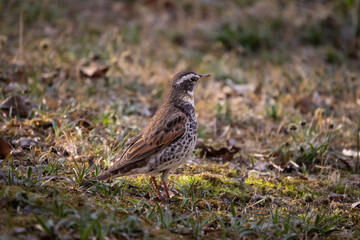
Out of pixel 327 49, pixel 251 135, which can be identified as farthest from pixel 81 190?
pixel 327 49

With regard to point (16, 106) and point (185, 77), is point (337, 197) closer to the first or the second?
point (185, 77)

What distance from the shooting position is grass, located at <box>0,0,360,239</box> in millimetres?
4336

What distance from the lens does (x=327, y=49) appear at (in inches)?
445

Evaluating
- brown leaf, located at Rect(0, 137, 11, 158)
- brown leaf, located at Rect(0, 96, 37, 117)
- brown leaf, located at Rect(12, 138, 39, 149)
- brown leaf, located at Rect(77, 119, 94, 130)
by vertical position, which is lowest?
brown leaf, located at Rect(77, 119, 94, 130)

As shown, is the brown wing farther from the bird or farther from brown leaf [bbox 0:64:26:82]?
brown leaf [bbox 0:64:26:82]

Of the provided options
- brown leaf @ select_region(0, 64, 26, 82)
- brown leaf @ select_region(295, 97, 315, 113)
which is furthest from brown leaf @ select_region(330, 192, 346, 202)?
brown leaf @ select_region(0, 64, 26, 82)

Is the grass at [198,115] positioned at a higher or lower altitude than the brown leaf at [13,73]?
lower

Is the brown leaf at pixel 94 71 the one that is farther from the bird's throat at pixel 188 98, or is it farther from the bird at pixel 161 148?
the bird at pixel 161 148

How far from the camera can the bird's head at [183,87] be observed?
5.89 meters

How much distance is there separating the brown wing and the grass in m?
0.21

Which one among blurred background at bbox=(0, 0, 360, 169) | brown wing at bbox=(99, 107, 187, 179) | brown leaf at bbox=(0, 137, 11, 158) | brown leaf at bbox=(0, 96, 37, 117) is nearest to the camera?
brown wing at bbox=(99, 107, 187, 179)

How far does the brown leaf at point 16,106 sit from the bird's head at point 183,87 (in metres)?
2.28

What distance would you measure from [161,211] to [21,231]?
1.42 meters

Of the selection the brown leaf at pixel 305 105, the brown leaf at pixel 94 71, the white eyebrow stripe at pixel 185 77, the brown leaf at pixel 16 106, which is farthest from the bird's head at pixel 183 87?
the brown leaf at pixel 305 105
